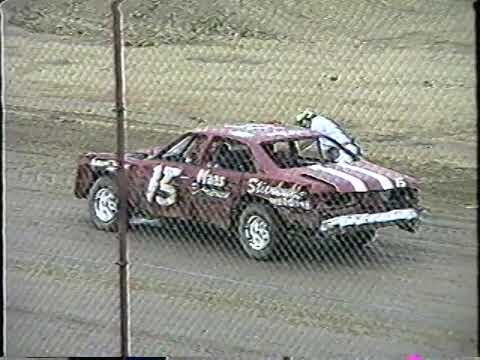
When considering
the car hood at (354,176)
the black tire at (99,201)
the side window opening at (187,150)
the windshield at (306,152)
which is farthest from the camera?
the black tire at (99,201)

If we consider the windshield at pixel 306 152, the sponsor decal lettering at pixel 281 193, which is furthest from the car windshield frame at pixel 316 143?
the sponsor decal lettering at pixel 281 193

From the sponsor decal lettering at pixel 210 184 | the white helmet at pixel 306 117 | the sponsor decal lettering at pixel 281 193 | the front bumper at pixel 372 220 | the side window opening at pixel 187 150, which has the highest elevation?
the white helmet at pixel 306 117

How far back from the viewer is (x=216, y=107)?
5711 mm

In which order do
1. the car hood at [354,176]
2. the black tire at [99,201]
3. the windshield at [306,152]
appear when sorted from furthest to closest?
the black tire at [99,201] < the windshield at [306,152] < the car hood at [354,176]

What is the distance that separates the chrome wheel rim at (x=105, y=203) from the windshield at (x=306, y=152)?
0.83 meters

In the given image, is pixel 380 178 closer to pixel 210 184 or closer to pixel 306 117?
pixel 306 117

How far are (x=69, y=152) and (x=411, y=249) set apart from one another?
1.70 metres

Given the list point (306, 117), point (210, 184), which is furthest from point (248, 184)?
point (306, 117)

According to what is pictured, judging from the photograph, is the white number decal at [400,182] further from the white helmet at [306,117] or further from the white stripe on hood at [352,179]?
the white helmet at [306,117]

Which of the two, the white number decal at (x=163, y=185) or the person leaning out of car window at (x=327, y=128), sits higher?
the person leaning out of car window at (x=327, y=128)

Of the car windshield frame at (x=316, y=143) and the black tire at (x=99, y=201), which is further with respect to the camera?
the black tire at (x=99, y=201)

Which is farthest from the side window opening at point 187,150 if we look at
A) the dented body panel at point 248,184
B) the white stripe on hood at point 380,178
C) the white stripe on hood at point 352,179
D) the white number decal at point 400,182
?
the white number decal at point 400,182

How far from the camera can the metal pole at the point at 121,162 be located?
18.8ft

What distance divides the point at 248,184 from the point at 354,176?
1.60 ft
